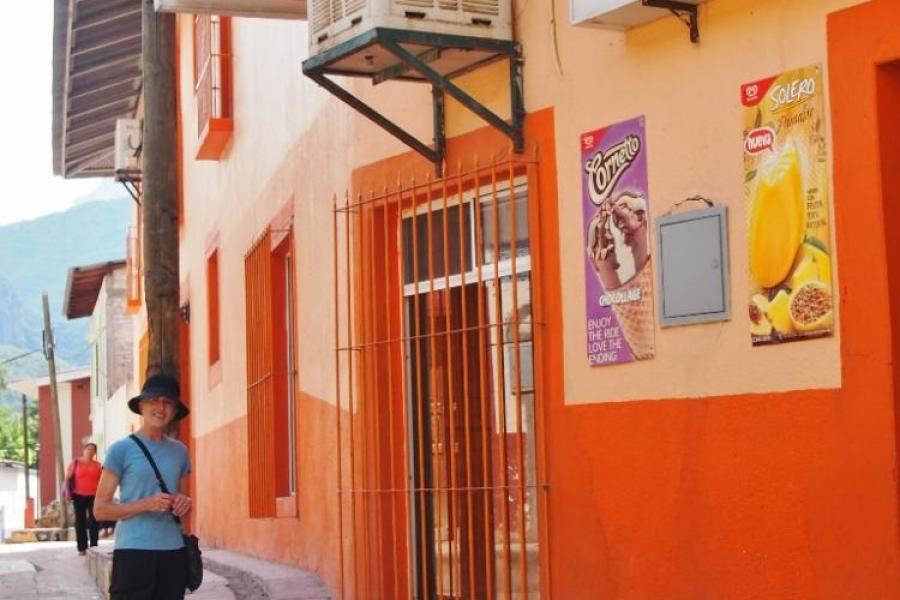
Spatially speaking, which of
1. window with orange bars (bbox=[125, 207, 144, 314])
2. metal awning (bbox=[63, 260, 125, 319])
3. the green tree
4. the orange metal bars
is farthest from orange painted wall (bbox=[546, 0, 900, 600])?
the green tree

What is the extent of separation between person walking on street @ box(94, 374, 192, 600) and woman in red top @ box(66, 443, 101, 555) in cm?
1155

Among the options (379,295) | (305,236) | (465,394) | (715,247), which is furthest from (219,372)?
(715,247)

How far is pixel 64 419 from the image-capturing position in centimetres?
5909

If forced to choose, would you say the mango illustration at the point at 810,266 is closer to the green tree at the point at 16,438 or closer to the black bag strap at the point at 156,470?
the black bag strap at the point at 156,470

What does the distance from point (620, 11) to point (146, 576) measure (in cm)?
316

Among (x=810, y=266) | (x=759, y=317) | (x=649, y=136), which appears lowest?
(x=759, y=317)

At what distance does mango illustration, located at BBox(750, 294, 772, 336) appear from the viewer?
22.8ft

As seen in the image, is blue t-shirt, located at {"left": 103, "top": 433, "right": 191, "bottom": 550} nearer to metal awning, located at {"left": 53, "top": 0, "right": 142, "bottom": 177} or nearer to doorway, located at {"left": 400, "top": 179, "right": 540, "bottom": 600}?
doorway, located at {"left": 400, "top": 179, "right": 540, "bottom": 600}

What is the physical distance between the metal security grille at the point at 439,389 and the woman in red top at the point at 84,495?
965 centimetres

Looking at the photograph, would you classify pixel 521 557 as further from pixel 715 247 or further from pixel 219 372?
pixel 219 372

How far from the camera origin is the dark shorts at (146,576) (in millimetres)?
7590

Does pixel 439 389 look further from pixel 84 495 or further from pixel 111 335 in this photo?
pixel 111 335

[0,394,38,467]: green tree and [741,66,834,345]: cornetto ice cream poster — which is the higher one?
[0,394,38,467]: green tree

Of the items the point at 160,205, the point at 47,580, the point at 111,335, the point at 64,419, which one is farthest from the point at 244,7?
the point at 64,419
